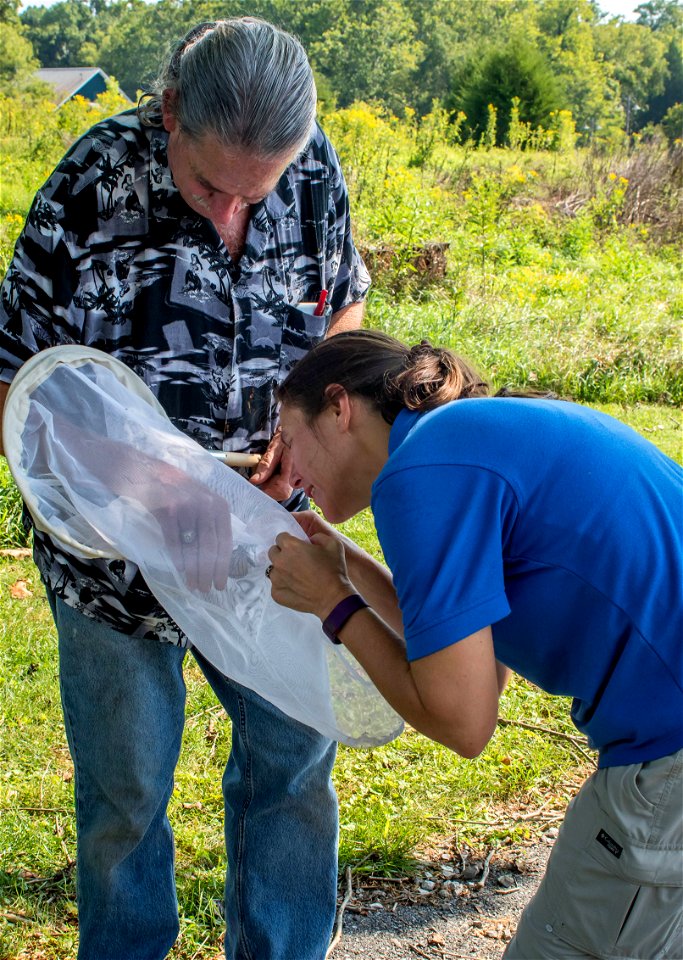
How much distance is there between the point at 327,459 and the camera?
1621 mm

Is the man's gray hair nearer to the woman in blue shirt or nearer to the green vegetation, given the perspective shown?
the green vegetation

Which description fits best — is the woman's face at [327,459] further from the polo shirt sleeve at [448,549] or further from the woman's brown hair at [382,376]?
the polo shirt sleeve at [448,549]

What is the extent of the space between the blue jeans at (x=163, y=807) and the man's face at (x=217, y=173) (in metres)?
0.87

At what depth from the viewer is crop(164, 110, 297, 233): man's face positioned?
1.67 meters

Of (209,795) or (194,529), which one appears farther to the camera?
(209,795)

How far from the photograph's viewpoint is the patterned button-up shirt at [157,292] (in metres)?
1.74

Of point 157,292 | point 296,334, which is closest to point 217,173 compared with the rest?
point 157,292

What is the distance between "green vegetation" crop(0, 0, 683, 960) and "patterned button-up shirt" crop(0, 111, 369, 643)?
1.29 ft

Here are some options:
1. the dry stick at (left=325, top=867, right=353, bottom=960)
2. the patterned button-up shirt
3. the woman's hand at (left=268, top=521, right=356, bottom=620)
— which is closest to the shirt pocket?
the patterned button-up shirt

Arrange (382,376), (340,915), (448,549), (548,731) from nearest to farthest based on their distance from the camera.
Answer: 1. (448,549)
2. (382,376)
3. (340,915)
4. (548,731)

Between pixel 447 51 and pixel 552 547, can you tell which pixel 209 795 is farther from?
pixel 447 51

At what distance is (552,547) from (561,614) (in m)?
0.11

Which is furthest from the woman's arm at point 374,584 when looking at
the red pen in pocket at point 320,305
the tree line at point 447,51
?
the tree line at point 447,51

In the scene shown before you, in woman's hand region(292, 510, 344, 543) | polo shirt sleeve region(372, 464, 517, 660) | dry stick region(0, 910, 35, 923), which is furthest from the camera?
dry stick region(0, 910, 35, 923)
